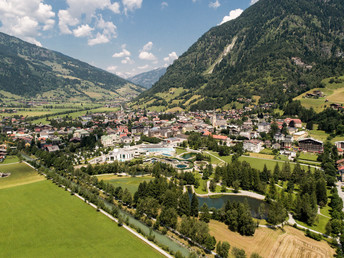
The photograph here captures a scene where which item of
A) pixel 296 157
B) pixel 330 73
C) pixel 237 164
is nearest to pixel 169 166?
pixel 237 164

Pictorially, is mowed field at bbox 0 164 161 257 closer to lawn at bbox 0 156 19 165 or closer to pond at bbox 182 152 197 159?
lawn at bbox 0 156 19 165

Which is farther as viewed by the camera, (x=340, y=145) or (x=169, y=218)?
(x=340, y=145)

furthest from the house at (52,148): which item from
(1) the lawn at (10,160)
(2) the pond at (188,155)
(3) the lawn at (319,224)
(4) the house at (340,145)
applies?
(4) the house at (340,145)

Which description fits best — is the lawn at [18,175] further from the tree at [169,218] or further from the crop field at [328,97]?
the crop field at [328,97]

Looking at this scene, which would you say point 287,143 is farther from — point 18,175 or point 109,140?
point 18,175

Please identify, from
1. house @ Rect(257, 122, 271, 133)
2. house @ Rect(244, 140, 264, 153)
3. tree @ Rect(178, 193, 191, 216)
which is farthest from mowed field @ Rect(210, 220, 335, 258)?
house @ Rect(257, 122, 271, 133)

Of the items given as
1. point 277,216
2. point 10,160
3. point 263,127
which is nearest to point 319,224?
point 277,216

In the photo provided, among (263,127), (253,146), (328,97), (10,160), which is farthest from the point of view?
(328,97)
